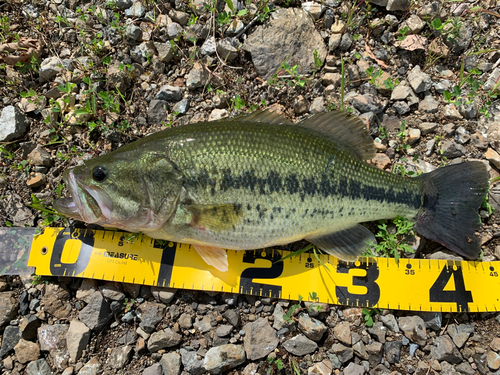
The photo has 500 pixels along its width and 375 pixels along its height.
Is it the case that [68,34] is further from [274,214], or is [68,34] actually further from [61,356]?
[61,356]

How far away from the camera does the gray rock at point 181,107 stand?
12.4 ft

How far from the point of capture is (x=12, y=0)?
4.16 meters

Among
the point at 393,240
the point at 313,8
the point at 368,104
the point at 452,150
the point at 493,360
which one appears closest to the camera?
the point at 493,360

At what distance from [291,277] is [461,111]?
9.77 feet

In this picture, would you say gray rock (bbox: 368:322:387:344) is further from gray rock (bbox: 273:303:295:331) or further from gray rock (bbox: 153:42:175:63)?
gray rock (bbox: 153:42:175:63)

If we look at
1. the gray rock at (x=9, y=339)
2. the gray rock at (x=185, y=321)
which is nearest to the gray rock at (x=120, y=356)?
the gray rock at (x=185, y=321)

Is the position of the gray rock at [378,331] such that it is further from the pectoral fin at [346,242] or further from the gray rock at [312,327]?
the pectoral fin at [346,242]

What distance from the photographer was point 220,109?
383cm

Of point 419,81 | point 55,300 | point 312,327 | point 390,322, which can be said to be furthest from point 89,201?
point 419,81

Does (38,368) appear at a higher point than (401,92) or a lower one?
lower

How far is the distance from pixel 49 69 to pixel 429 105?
493 cm

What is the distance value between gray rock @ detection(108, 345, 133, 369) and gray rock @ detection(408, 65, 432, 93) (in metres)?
4.58

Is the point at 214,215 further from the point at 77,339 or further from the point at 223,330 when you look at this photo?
the point at 77,339

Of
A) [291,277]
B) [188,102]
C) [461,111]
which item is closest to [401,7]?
[461,111]
